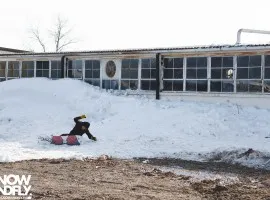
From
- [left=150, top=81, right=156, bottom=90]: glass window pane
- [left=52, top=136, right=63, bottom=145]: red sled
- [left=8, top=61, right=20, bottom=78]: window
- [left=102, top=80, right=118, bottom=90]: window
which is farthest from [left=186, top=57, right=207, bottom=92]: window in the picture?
[left=8, top=61, right=20, bottom=78]: window

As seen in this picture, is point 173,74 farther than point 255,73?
Yes

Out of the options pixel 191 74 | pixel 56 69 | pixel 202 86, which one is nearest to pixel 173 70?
pixel 191 74

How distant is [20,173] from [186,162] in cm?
471

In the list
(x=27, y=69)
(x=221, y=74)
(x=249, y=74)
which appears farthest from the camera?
(x=27, y=69)

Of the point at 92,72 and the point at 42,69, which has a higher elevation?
the point at 42,69

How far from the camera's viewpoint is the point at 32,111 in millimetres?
20312

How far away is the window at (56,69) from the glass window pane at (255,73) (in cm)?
1092

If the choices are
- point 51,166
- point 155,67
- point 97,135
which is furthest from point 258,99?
point 51,166

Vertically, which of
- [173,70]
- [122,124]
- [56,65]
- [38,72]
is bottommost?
[122,124]

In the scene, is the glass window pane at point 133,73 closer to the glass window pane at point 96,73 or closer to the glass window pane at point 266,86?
the glass window pane at point 96,73

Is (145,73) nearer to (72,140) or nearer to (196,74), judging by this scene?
(196,74)

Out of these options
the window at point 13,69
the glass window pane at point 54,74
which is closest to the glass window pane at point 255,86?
the glass window pane at point 54,74

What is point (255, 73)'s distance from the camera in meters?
19.0

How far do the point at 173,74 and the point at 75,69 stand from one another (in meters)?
6.09
